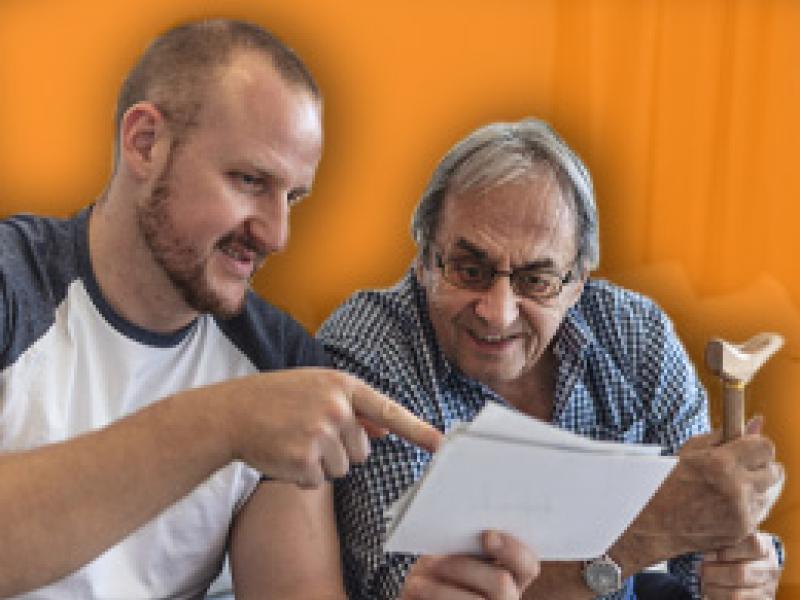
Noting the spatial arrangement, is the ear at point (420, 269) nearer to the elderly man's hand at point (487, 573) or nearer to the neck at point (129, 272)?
the neck at point (129, 272)

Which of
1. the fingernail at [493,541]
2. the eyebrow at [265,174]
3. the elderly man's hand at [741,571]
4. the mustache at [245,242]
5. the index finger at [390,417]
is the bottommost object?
the elderly man's hand at [741,571]

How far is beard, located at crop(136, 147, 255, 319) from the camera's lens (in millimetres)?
1627

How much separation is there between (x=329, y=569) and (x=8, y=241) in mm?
670

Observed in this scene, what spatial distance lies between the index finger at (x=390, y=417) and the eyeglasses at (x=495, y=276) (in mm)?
663

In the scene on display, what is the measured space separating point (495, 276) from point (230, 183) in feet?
1.49

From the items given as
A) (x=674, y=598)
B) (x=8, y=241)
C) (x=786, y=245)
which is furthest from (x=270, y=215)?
(x=786, y=245)

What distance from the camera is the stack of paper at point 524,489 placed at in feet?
3.67

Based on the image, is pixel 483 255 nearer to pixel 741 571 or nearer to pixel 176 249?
pixel 176 249

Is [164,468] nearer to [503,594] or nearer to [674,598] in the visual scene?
[503,594]

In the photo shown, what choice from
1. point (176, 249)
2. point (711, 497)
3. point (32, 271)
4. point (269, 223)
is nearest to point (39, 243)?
point (32, 271)

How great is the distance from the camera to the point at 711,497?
1.65 meters

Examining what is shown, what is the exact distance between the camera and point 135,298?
166cm

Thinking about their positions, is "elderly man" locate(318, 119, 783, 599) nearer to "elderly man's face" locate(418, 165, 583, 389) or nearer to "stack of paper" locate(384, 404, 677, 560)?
"elderly man's face" locate(418, 165, 583, 389)

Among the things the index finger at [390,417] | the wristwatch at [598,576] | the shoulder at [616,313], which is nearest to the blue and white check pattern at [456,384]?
the shoulder at [616,313]
